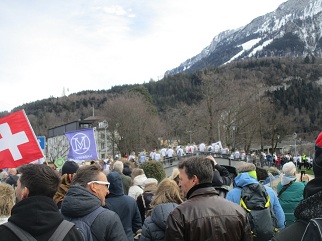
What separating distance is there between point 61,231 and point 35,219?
0.21 metres

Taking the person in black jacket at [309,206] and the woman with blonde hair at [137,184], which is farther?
the woman with blonde hair at [137,184]

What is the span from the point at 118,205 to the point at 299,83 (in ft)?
480

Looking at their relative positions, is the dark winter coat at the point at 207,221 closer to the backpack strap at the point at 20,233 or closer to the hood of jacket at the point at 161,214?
the hood of jacket at the point at 161,214

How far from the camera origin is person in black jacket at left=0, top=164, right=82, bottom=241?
2.60 m

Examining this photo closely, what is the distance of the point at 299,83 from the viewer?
14112 centimetres

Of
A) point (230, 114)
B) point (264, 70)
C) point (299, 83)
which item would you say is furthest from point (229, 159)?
point (264, 70)

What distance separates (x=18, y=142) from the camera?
7.07m

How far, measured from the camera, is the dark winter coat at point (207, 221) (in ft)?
10.4

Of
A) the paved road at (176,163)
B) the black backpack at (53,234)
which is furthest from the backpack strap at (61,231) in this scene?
the paved road at (176,163)

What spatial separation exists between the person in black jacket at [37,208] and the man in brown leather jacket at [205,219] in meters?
0.85

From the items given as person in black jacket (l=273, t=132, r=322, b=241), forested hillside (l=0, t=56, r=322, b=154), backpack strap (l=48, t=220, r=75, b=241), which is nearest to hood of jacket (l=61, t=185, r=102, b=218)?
backpack strap (l=48, t=220, r=75, b=241)

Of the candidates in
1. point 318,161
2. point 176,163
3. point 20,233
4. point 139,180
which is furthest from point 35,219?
point 176,163

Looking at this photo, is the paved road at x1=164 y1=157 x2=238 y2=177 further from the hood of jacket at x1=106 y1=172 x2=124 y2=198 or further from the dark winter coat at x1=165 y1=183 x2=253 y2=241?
the dark winter coat at x1=165 y1=183 x2=253 y2=241

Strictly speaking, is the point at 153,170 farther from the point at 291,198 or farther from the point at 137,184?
the point at 291,198
